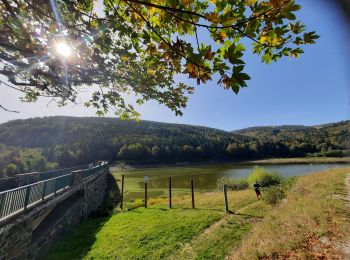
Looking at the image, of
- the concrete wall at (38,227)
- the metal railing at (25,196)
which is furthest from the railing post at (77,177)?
the metal railing at (25,196)

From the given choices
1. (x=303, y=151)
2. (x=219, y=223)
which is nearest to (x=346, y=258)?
(x=219, y=223)

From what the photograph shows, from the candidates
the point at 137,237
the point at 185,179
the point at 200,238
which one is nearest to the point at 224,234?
the point at 200,238

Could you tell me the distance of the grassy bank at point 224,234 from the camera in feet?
27.5

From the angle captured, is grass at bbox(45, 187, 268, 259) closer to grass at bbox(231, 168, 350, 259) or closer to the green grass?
the green grass

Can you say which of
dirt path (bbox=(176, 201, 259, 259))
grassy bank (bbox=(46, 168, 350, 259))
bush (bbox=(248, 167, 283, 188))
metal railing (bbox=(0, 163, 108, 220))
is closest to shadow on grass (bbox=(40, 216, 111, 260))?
grassy bank (bbox=(46, 168, 350, 259))

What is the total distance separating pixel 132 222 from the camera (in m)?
15.2

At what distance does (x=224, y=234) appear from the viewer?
11.0 metres

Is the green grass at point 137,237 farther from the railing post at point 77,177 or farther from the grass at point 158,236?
the railing post at point 77,177

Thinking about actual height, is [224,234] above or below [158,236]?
above

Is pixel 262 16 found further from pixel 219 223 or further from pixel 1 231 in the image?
pixel 219 223

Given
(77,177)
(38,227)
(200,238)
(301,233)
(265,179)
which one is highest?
(77,177)

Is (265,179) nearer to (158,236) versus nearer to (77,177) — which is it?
(77,177)

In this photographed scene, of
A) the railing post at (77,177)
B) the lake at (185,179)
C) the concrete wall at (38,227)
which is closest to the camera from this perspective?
the concrete wall at (38,227)

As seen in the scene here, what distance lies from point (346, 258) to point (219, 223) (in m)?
6.32
